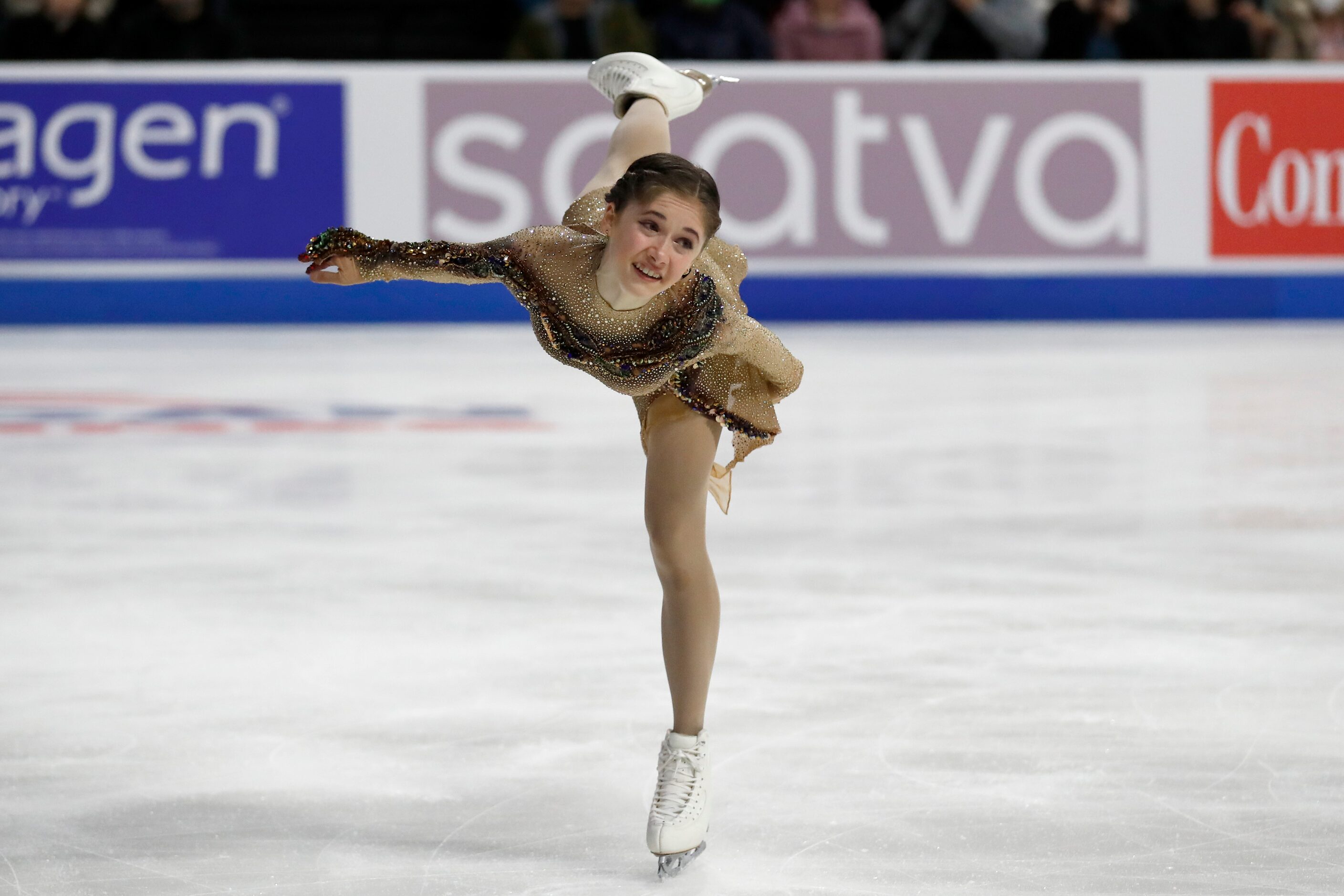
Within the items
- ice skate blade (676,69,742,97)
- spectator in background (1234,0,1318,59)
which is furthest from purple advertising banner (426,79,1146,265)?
ice skate blade (676,69,742,97)

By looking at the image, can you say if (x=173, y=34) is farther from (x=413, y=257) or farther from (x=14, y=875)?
(x=14, y=875)

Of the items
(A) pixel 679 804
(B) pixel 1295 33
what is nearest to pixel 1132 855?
(A) pixel 679 804

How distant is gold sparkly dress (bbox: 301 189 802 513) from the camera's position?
91.7 inches

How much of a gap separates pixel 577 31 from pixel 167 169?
84.5 inches

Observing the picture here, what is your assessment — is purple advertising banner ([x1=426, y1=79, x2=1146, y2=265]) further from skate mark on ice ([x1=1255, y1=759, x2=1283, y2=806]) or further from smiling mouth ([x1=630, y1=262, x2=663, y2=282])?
smiling mouth ([x1=630, y1=262, x2=663, y2=282])

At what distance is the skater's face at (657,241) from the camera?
2258mm

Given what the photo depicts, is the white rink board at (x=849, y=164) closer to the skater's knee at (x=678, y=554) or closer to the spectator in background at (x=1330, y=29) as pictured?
the spectator in background at (x=1330, y=29)

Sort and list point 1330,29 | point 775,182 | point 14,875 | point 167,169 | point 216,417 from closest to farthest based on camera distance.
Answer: point 14,875, point 216,417, point 167,169, point 775,182, point 1330,29

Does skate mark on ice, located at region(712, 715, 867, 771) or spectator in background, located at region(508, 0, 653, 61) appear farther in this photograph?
spectator in background, located at region(508, 0, 653, 61)

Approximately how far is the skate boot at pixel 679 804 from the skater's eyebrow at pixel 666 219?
63cm

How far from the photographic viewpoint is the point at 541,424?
6098 millimetres

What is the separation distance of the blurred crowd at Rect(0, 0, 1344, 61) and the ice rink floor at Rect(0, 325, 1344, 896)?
3487mm

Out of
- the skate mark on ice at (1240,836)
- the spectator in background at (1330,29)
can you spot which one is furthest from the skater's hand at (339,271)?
the spectator in background at (1330,29)

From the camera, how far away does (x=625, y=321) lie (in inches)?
92.1
